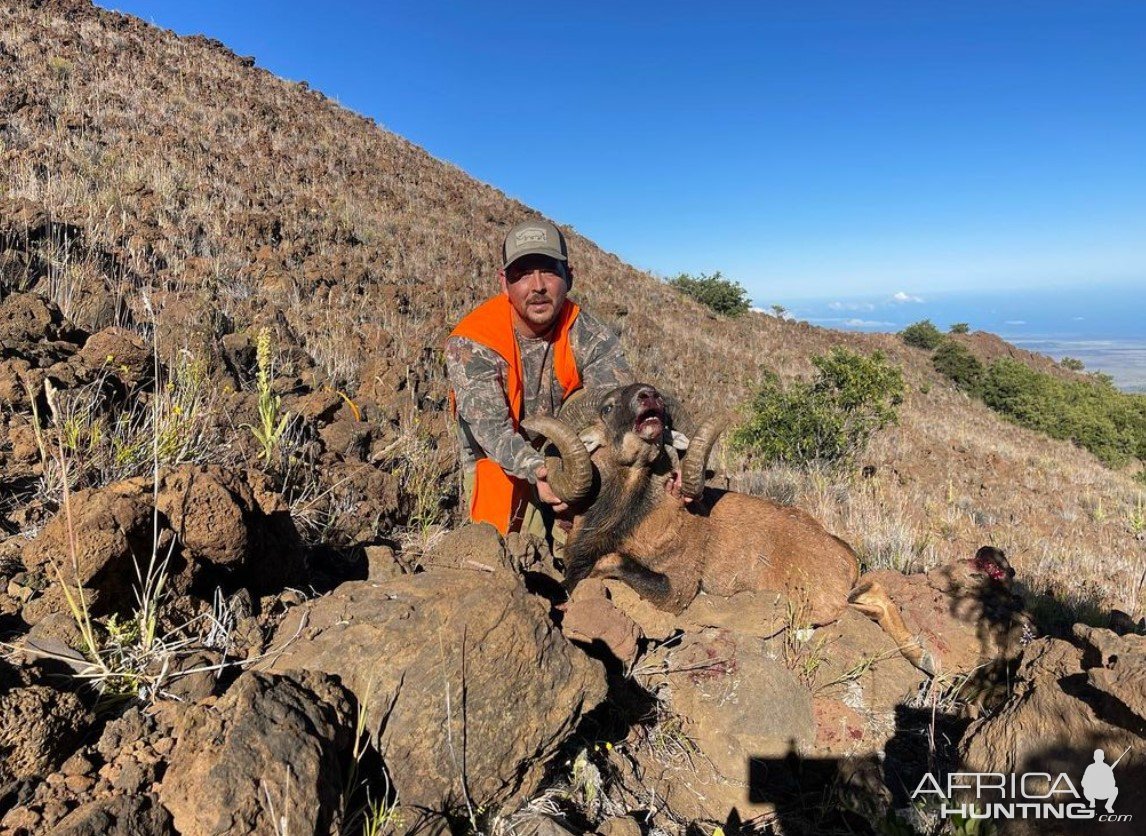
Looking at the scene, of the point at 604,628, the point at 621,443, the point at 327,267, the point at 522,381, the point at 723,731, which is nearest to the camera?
the point at 723,731

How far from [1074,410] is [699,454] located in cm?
2557

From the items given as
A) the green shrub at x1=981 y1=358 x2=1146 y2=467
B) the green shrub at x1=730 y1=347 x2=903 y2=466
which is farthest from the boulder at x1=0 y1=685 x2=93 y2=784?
the green shrub at x1=981 y1=358 x2=1146 y2=467

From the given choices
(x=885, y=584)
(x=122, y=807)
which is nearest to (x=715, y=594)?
(x=885, y=584)

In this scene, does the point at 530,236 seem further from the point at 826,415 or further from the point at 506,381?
the point at 826,415

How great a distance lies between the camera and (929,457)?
12281 millimetres

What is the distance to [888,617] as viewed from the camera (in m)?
3.78

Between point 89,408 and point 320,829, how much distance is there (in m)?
2.88

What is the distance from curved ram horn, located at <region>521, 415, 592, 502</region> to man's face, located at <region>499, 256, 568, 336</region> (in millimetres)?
1122

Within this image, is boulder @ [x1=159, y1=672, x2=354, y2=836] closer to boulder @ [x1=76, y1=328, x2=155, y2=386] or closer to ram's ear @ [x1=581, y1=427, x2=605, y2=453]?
ram's ear @ [x1=581, y1=427, x2=605, y2=453]

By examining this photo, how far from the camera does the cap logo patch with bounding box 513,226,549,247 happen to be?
445 centimetres

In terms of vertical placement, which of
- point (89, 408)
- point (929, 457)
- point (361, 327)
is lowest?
point (929, 457)

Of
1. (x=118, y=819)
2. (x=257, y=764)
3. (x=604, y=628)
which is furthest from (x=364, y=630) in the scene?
(x=604, y=628)

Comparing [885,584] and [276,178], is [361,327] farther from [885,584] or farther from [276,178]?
[276,178]

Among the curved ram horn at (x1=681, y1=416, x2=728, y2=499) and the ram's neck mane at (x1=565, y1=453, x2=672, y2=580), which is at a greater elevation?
the curved ram horn at (x1=681, y1=416, x2=728, y2=499)
